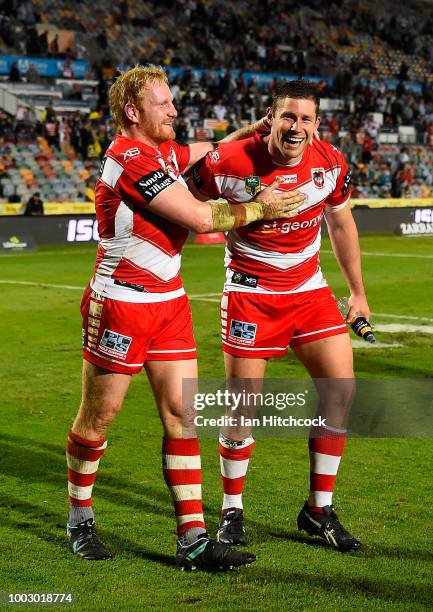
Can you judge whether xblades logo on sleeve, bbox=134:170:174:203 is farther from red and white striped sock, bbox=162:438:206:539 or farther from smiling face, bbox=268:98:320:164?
red and white striped sock, bbox=162:438:206:539

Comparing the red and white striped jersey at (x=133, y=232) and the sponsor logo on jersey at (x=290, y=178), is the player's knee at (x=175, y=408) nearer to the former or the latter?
the red and white striped jersey at (x=133, y=232)

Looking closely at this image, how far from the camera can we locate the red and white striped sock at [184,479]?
16.7 feet

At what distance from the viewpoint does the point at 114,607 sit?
4.43 meters

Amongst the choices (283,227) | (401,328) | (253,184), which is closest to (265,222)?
(283,227)

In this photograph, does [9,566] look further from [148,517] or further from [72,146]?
[72,146]

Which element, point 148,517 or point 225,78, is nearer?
point 148,517

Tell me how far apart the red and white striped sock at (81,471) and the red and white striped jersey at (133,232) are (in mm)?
765

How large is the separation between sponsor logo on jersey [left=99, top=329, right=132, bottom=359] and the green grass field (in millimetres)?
998

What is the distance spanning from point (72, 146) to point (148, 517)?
89.1 feet

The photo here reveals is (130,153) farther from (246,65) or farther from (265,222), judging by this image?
(246,65)

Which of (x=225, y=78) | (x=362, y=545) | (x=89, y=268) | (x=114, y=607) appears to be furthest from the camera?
(x=225, y=78)

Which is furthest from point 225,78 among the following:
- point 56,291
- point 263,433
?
point 263,433

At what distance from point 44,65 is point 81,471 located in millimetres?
31744

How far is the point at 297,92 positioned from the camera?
5.38 meters
